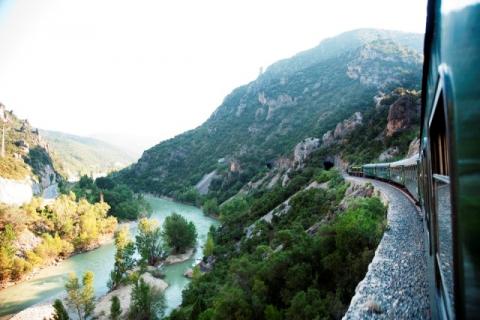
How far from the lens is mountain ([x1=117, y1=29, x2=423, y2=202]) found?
258ft

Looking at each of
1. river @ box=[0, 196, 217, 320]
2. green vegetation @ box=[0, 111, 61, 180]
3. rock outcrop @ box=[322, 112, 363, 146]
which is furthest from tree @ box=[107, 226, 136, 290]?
rock outcrop @ box=[322, 112, 363, 146]

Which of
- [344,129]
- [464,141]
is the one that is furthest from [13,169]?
[464,141]

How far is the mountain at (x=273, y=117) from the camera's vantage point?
78500mm

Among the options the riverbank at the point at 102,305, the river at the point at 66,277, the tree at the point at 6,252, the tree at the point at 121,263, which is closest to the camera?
the riverbank at the point at 102,305

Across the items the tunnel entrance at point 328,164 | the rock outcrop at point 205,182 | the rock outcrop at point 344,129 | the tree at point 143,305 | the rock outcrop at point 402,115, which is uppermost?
the rock outcrop at point 402,115

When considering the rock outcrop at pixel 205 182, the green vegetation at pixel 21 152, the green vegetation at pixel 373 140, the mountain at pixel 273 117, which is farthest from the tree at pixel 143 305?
the rock outcrop at pixel 205 182

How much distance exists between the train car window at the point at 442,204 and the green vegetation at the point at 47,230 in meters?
39.9

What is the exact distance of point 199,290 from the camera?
926 inches

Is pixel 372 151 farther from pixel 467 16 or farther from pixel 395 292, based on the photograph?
pixel 467 16

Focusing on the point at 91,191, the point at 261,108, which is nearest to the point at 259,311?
the point at 91,191

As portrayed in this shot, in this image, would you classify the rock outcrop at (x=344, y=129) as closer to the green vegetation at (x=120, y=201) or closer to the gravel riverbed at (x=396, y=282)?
the green vegetation at (x=120, y=201)

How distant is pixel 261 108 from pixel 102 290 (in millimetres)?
88344

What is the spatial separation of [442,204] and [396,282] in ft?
17.4

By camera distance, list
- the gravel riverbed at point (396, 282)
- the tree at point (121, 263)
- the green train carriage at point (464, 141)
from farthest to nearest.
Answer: the tree at point (121, 263)
the gravel riverbed at point (396, 282)
the green train carriage at point (464, 141)
